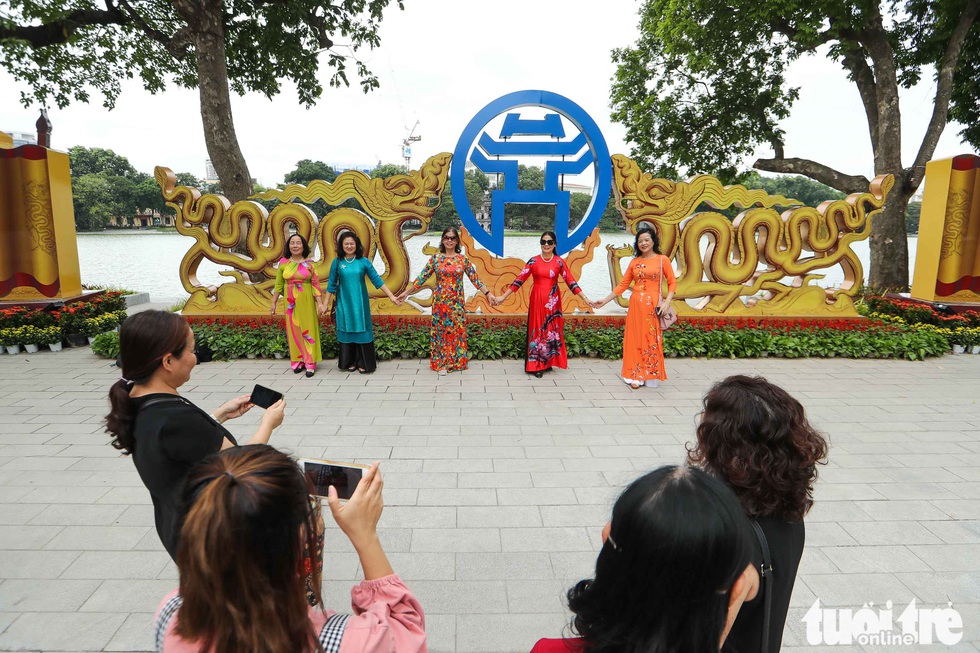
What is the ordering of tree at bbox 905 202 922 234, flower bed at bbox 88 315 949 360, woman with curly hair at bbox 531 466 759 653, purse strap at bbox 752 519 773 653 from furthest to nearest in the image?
tree at bbox 905 202 922 234 → flower bed at bbox 88 315 949 360 → purse strap at bbox 752 519 773 653 → woman with curly hair at bbox 531 466 759 653

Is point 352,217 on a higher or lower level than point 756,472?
higher

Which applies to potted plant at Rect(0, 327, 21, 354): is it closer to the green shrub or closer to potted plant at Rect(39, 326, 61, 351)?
potted plant at Rect(39, 326, 61, 351)

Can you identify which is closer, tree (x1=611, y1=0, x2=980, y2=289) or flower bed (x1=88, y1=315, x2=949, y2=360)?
flower bed (x1=88, y1=315, x2=949, y2=360)

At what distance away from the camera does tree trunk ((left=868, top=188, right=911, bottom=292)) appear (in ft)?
38.2

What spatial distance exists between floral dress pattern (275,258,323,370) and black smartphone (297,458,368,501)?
18.0 ft

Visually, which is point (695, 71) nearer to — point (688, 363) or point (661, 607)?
point (688, 363)

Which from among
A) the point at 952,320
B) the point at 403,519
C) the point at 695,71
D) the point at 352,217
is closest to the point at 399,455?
the point at 403,519

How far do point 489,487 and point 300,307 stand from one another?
3789 millimetres

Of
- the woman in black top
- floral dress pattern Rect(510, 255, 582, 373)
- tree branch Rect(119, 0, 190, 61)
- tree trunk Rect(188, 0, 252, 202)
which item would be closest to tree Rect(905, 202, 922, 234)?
floral dress pattern Rect(510, 255, 582, 373)

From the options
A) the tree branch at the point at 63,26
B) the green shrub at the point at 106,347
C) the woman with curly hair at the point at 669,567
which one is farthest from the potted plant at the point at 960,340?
the tree branch at the point at 63,26

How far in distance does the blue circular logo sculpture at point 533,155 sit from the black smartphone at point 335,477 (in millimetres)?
6456

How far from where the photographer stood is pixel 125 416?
198 centimetres

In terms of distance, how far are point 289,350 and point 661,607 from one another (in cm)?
672

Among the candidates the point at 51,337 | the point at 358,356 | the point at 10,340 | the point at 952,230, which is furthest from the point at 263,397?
the point at 952,230
